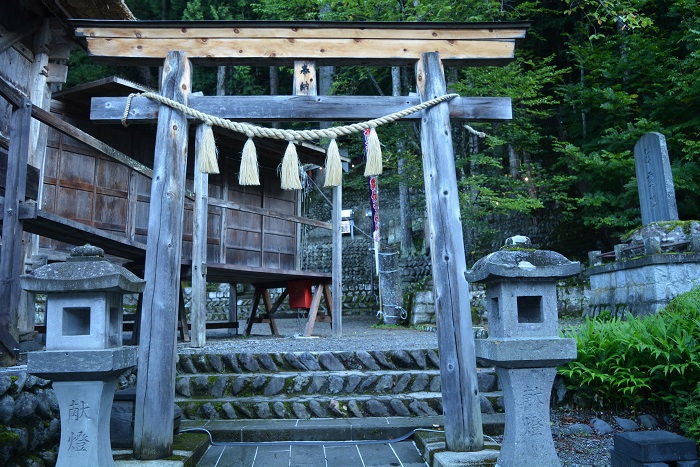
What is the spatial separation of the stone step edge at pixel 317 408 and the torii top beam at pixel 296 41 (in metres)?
3.88

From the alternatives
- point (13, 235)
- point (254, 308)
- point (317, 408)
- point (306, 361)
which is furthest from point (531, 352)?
point (254, 308)

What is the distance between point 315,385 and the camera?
644cm

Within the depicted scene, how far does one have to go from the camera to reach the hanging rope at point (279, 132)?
5043 millimetres

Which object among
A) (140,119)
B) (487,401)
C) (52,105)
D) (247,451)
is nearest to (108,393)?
(247,451)

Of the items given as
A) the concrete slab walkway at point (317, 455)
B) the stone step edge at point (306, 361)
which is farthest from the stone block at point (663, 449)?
the stone step edge at point (306, 361)

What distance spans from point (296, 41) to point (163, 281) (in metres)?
2.75

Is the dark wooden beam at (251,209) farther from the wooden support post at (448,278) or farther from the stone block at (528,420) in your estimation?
the stone block at (528,420)

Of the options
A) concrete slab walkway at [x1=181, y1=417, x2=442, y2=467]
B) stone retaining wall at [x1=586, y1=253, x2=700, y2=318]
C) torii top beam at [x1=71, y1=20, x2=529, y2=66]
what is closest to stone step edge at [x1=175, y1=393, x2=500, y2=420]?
concrete slab walkway at [x1=181, y1=417, x2=442, y2=467]

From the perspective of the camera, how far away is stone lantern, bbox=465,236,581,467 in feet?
12.7

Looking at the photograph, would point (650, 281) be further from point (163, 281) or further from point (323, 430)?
point (163, 281)

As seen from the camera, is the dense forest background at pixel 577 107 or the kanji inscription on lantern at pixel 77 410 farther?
the dense forest background at pixel 577 107

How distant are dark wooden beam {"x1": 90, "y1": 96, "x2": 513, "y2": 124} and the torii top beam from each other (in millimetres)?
433

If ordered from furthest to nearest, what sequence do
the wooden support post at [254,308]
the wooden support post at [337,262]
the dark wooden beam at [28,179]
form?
1. the wooden support post at [254,308]
2. the wooden support post at [337,262]
3. the dark wooden beam at [28,179]

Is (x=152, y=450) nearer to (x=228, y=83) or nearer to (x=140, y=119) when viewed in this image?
(x=140, y=119)
